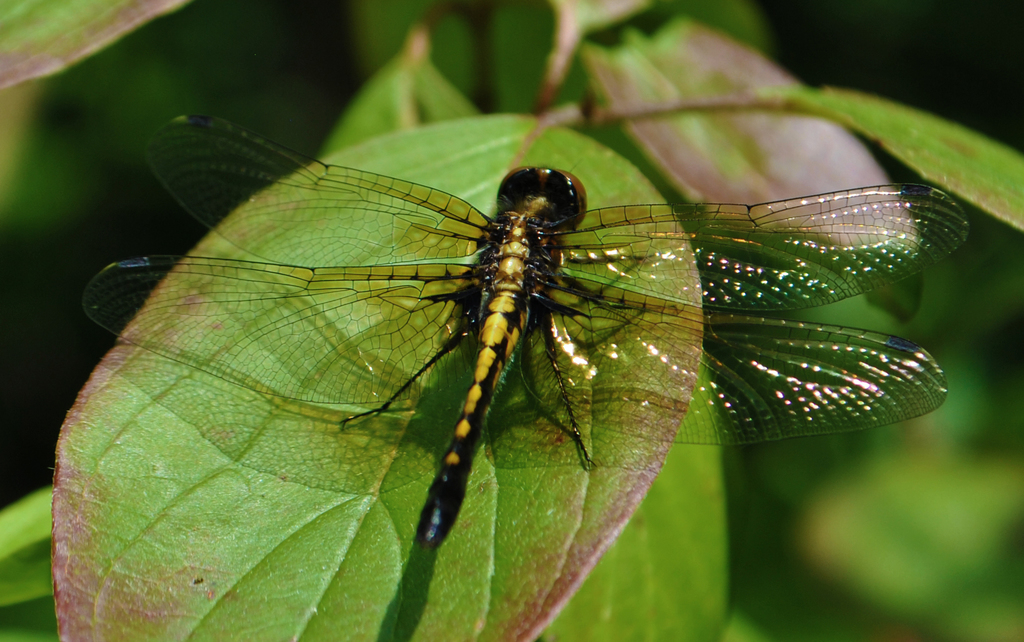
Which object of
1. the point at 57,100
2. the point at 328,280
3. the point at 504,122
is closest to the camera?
the point at 328,280

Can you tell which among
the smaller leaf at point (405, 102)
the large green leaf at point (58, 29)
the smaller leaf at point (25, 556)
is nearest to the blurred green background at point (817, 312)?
the smaller leaf at point (405, 102)

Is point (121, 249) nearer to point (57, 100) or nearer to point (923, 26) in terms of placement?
point (57, 100)

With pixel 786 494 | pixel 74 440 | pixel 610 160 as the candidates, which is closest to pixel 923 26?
pixel 786 494

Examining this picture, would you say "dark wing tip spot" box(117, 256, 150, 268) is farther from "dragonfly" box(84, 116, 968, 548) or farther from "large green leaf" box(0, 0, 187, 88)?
"large green leaf" box(0, 0, 187, 88)

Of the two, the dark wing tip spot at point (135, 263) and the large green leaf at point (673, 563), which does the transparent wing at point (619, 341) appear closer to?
the large green leaf at point (673, 563)

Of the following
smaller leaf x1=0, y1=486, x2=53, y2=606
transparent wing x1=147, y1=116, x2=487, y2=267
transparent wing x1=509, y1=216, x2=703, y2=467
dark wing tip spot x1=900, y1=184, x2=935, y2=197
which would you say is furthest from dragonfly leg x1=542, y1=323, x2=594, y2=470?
Result: smaller leaf x1=0, y1=486, x2=53, y2=606

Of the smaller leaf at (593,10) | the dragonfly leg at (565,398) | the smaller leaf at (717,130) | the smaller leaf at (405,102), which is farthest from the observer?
the smaller leaf at (405,102)

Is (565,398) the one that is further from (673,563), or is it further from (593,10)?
(593,10)
